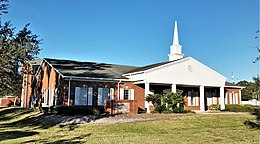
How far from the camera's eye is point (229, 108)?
32.1 m

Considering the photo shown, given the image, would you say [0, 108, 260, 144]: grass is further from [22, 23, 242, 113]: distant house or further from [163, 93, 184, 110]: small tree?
[22, 23, 242, 113]: distant house

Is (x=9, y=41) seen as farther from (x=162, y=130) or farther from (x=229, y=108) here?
(x=229, y=108)

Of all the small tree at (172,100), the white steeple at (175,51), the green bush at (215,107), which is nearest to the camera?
the small tree at (172,100)

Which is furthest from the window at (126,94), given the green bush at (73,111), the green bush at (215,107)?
the green bush at (215,107)

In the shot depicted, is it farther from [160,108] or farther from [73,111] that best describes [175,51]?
[73,111]

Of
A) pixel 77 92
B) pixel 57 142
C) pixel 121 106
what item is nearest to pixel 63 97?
pixel 77 92

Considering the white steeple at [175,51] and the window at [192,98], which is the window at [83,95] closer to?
the window at [192,98]

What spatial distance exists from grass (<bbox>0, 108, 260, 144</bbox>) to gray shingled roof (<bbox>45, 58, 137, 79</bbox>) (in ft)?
24.7

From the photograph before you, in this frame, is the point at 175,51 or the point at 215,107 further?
the point at 175,51

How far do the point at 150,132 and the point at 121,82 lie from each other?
14.4 metres

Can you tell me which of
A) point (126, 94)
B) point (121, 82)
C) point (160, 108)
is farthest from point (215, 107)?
point (121, 82)

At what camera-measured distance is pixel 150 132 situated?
15391 mm

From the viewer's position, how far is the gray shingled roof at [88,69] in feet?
90.7

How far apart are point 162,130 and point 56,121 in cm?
770
